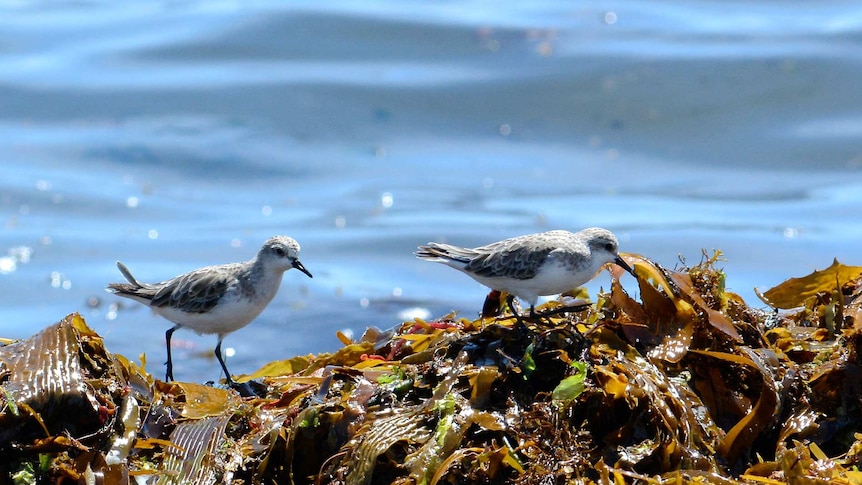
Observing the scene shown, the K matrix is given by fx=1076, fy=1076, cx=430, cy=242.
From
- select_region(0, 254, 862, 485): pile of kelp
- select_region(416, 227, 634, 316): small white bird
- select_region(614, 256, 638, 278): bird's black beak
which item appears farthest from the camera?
select_region(416, 227, 634, 316): small white bird

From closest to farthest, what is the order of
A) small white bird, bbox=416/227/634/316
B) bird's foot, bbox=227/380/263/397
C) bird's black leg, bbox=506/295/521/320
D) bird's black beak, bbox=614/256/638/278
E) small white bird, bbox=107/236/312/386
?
bird's foot, bbox=227/380/263/397
bird's black beak, bbox=614/256/638/278
bird's black leg, bbox=506/295/521/320
small white bird, bbox=416/227/634/316
small white bird, bbox=107/236/312/386

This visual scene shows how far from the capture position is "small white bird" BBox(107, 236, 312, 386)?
6.53 metres

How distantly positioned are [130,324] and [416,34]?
8824 millimetres

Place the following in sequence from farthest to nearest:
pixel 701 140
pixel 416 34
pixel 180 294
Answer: pixel 416 34 < pixel 701 140 < pixel 180 294

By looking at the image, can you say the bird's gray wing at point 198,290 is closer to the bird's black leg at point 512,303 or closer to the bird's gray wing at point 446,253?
the bird's gray wing at point 446,253

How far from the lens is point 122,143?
15.8m

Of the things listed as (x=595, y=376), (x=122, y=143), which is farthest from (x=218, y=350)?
(x=122, y=143)

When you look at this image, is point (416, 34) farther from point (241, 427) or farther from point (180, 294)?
point (241, 427)

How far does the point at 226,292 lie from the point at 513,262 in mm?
1965

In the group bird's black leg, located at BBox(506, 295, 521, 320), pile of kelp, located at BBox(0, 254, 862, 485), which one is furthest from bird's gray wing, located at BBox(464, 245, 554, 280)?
pile of kelp, located at BBox(0, 254, 862, 485)

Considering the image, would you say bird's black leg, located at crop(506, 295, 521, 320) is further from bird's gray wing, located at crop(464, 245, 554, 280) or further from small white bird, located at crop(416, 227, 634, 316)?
bird's gray wing, located at crop(464, 245, 554, 280)

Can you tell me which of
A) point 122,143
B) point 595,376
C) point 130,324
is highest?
point 122,143

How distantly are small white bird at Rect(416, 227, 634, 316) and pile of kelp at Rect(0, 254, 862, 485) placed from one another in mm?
517

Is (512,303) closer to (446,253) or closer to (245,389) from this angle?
(446,253)
